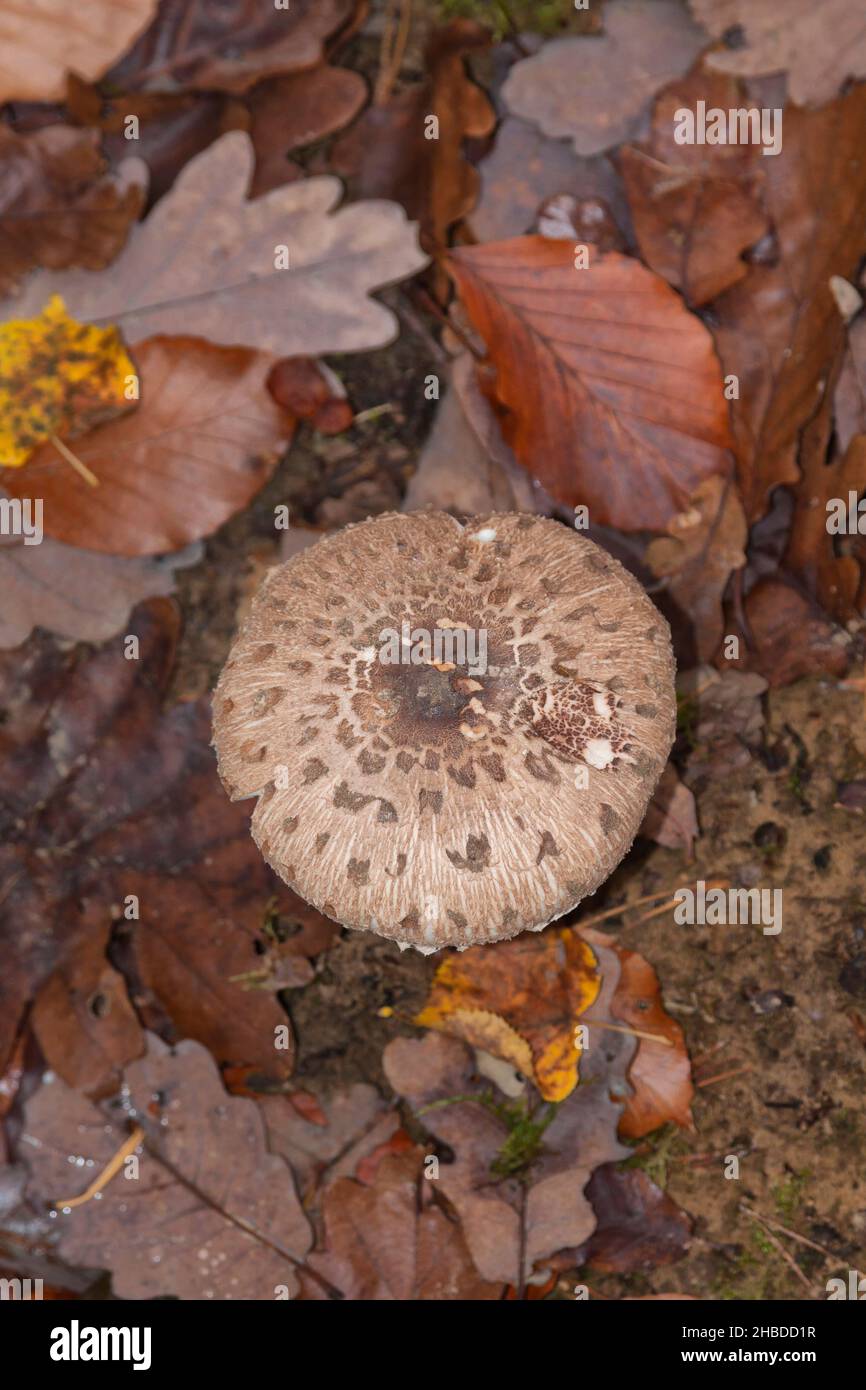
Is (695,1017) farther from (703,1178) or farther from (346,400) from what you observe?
(346,400)

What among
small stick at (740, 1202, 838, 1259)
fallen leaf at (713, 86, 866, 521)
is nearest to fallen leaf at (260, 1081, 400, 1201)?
small stick at (740, 1202, 838, 1259)

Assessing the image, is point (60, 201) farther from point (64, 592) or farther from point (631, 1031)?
point (631, 1031)

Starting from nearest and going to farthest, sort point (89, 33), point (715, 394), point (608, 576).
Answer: point (608, 576), point (715, 394), point (89, 33)

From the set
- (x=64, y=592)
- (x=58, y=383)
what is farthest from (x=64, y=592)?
(x=58, y=383)

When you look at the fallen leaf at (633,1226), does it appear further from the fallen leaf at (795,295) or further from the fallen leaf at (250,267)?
the fallen leaf at (250,267)

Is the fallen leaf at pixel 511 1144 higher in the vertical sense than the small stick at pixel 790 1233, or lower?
higher

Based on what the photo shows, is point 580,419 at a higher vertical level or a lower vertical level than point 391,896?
higher

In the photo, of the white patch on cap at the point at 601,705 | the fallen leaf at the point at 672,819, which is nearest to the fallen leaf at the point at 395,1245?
the fallen leaf at the point at 672,819
